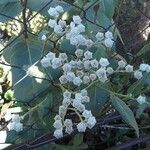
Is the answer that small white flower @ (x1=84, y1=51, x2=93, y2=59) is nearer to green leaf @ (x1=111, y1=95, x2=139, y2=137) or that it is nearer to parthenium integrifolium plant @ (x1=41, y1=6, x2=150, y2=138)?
parthenium integrifolium plant @ (x1=41, y1=6, x2=150, y2=138)

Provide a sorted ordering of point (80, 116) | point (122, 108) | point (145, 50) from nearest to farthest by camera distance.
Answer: point (80, 116) → point (122, 108) → point (145, 50)

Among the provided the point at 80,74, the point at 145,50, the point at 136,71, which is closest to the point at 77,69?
the point at 80,74

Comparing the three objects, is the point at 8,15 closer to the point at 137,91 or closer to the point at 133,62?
the point at 137,91

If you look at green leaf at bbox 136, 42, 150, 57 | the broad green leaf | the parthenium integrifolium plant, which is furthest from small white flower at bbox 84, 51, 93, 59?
green leaf at bbox 136, 42, 150, 57

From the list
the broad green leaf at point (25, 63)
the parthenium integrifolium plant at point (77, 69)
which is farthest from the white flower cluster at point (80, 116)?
the broad green leaf at point (25, 63)

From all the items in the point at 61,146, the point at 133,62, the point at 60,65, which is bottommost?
the point at 61,146

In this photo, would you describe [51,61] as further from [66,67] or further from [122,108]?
[122,108]

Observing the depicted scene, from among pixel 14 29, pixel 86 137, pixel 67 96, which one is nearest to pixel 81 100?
pixel 67 96

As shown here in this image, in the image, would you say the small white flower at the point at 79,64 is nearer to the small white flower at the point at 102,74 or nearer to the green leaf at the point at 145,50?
the small white flower at the point at 102,74
